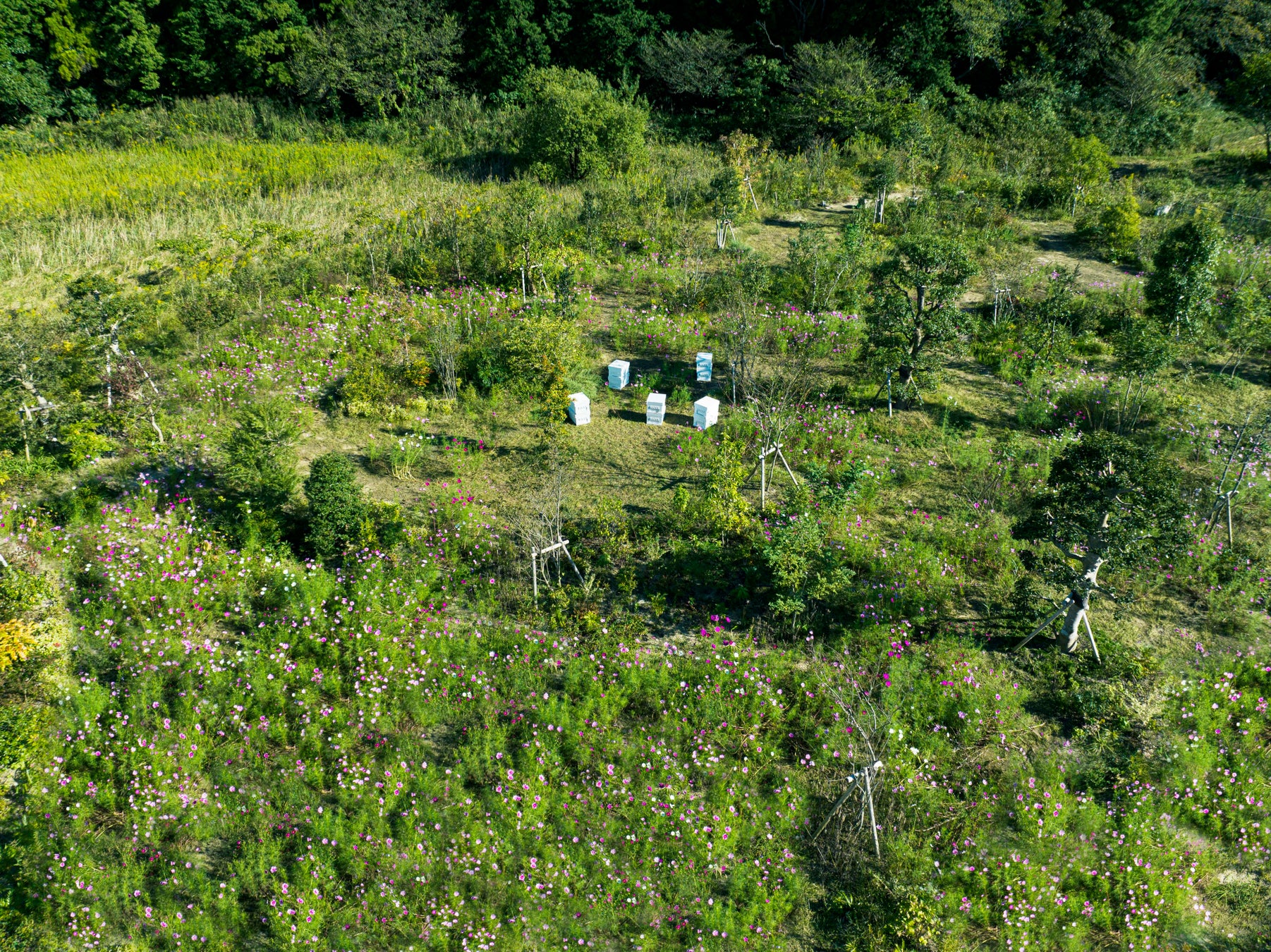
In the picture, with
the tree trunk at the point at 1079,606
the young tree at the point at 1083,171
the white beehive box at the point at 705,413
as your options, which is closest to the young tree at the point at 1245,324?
the young tree at the point at 1083,171

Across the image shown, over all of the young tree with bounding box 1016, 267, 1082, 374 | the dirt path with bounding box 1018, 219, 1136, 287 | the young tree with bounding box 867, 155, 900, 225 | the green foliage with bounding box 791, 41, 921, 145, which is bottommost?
the young tree with bounding box 1016, 267, 1082, 374

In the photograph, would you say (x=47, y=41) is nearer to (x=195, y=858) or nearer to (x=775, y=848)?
(x=195, y=858)

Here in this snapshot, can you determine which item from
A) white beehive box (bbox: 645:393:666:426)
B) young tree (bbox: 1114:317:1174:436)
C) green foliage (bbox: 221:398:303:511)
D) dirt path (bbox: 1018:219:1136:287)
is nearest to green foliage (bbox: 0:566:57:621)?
green foliage (bbox: 221:398:303:511)

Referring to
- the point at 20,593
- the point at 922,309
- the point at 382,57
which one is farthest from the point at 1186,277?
the point at 382,57

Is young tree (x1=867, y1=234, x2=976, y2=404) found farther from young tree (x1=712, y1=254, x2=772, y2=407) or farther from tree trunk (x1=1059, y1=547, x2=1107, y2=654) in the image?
tree trunk (x1=1059, y1=547, x2=1107, y2=654)

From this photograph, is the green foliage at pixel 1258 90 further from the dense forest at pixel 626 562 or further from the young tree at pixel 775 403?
the young tree at pixel 775 403
